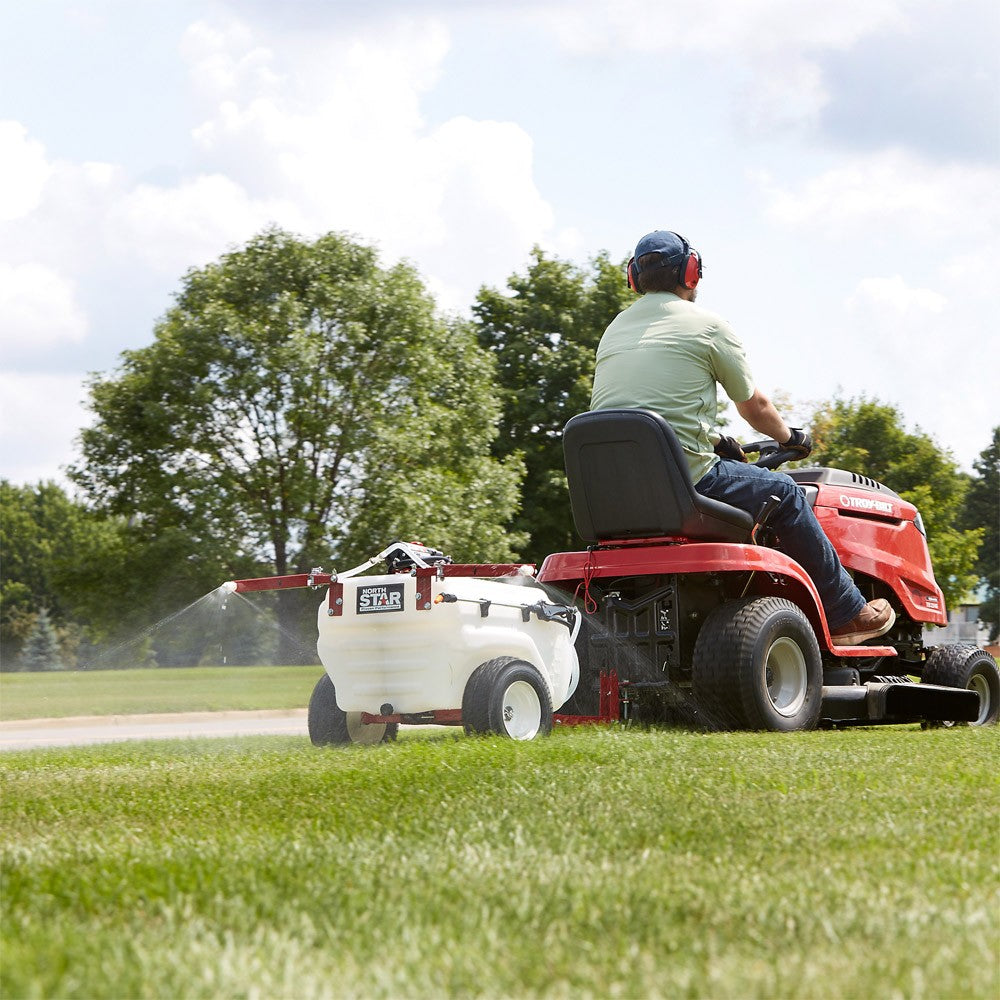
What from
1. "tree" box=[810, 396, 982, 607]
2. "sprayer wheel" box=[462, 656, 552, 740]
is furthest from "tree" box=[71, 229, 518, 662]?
"sprayer wheel" box=[462, 656, 552, 740]

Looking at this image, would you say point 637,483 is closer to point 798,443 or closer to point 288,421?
point 798,443

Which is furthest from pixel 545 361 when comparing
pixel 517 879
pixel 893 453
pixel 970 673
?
pixel 517 879

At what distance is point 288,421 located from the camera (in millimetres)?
28219

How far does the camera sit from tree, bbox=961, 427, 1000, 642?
3295 inches

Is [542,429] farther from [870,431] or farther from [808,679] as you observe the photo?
[808,679]

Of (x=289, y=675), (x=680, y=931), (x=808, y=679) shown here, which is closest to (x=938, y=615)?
(x=808, y=679)

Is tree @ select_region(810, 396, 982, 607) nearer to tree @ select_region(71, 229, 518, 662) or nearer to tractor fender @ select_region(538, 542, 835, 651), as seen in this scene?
tree @ select_region(71, 229, 518, 662)

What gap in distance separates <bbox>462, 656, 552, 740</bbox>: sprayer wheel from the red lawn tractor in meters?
0.69

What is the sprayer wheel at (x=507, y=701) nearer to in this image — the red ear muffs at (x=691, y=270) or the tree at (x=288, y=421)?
the red ear muffs at (x=691, y=270)

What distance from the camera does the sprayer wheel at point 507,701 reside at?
635cm

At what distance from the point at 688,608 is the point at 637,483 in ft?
2.46

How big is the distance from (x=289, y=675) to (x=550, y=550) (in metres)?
12.6

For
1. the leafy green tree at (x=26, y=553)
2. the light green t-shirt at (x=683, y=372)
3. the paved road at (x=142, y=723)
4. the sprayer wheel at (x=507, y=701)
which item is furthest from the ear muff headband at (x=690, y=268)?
the leafy green tree at (x=26, y=553)

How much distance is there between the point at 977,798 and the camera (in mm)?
4457
